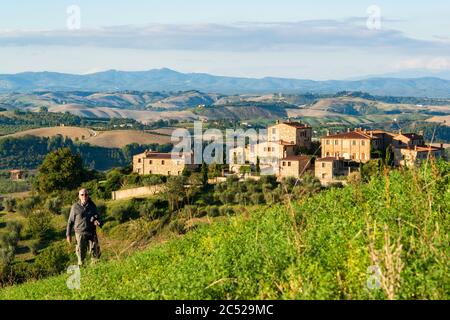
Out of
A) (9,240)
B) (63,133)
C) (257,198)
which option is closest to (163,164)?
(257,198)

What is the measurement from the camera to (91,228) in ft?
42.9

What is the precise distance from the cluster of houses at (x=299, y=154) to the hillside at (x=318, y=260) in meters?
41.9

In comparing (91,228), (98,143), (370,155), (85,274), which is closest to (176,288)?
(85,274)

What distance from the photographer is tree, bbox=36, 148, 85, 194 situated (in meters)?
55.6

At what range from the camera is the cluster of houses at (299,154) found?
178 feet

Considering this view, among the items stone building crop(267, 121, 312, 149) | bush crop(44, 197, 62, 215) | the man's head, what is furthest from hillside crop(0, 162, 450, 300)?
stone building crop(267, 121, 312, 149)

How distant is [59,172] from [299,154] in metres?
20.4

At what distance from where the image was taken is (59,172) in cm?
5562

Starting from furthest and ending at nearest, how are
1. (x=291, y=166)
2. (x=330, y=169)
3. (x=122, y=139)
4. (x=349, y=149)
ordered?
(x=122, y=139) < (x=349, y=149) < (x=291, y=166) < (x=330, y=169)

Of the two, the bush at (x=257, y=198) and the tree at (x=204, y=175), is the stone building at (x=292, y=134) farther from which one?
the bush at (x=257, y=198)

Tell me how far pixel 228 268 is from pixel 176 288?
74cm

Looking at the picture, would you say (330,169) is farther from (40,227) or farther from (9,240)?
(9,240)

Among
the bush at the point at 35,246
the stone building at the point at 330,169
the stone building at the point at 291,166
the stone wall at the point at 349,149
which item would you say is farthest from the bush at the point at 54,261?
the stone wall at the point at 349,149
